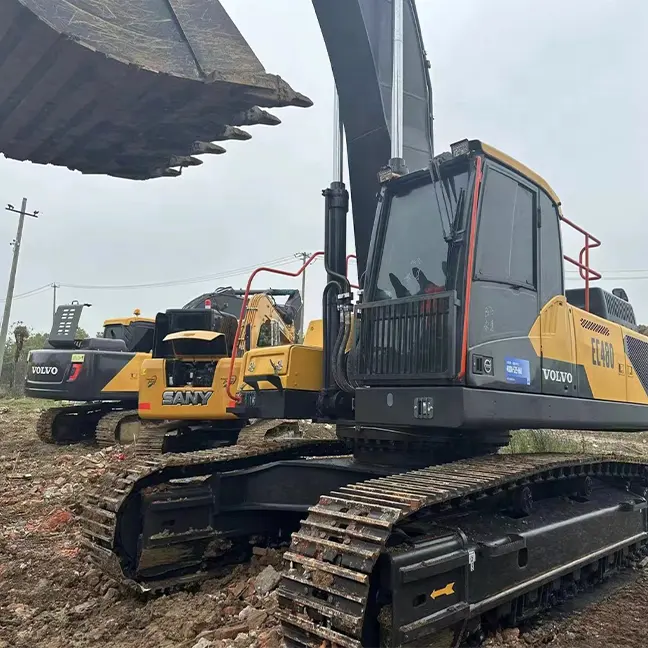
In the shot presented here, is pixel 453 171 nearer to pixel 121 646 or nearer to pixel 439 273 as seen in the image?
pixel 439 273

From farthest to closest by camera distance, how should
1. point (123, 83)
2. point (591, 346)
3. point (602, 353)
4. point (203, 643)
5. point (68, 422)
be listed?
point (68, 422), point (602, 353), point (591, 346), point (203, 643), point (123, 83)

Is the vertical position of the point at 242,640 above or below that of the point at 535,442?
below

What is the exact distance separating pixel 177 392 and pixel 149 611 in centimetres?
482

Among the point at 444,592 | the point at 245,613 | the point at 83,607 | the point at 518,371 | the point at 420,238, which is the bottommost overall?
the point at 83,607

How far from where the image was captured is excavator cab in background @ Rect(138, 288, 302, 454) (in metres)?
8.66

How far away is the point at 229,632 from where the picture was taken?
3.72 m

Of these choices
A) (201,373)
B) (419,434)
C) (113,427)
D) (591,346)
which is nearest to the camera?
(419,434)

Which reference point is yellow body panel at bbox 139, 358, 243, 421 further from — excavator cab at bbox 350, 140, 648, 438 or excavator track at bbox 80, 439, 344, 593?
excavator cab at bbox 350, 140, 648, 438

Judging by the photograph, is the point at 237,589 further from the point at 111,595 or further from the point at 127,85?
the point at 127,85

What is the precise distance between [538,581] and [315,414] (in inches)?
70.5

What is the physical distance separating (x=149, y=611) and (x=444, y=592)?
1.98 meters

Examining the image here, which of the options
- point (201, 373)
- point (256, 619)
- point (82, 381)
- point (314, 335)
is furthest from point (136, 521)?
point (82, 381)

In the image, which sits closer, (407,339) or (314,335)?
(407,339)

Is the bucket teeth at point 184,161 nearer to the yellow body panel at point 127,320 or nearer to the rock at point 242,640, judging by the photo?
the rock at point 242,640
